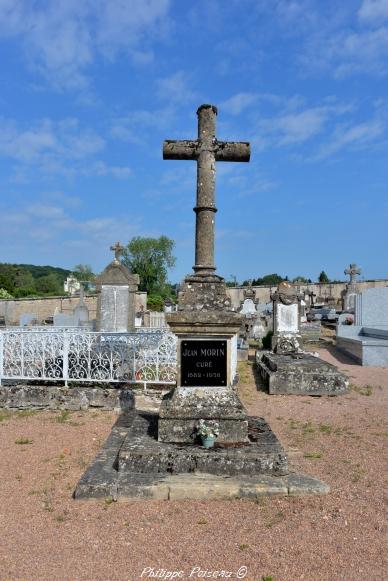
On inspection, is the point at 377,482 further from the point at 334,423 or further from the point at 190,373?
the point at 334,423

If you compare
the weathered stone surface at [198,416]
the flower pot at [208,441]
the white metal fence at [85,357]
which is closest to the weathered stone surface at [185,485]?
the flower pot at [208,441]

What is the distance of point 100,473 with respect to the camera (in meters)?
4.12

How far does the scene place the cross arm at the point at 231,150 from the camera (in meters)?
5.20

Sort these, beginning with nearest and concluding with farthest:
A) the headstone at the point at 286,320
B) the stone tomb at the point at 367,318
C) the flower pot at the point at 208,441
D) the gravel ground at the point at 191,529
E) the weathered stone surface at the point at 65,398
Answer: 1. the gravel ground at the point at 191,529
2. the flower pot at the point at 208,441
3. the weathered stone surface at the point at 65,398
4. the headstone at the point at 286,320
5. the stone tomb at the point at 367,318

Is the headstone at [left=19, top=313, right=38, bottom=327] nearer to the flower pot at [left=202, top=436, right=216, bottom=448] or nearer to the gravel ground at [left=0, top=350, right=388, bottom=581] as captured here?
the gravel ground at [left=0, top=350, right=388, bottom=581]

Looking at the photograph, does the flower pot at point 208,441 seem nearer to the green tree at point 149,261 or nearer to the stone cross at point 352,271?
the stone cross at point 352,271

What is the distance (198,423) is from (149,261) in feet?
201

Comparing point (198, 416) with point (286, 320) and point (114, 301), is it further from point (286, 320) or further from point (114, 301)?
point (286, 320)

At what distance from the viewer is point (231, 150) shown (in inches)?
205

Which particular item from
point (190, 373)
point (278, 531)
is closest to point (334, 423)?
point (190, 373)

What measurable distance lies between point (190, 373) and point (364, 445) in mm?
2631

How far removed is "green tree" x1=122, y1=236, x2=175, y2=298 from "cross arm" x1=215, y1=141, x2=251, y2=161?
5854cm

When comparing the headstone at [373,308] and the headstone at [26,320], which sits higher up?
the headstone at [373,308]

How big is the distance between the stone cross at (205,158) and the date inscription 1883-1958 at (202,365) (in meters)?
0.89
